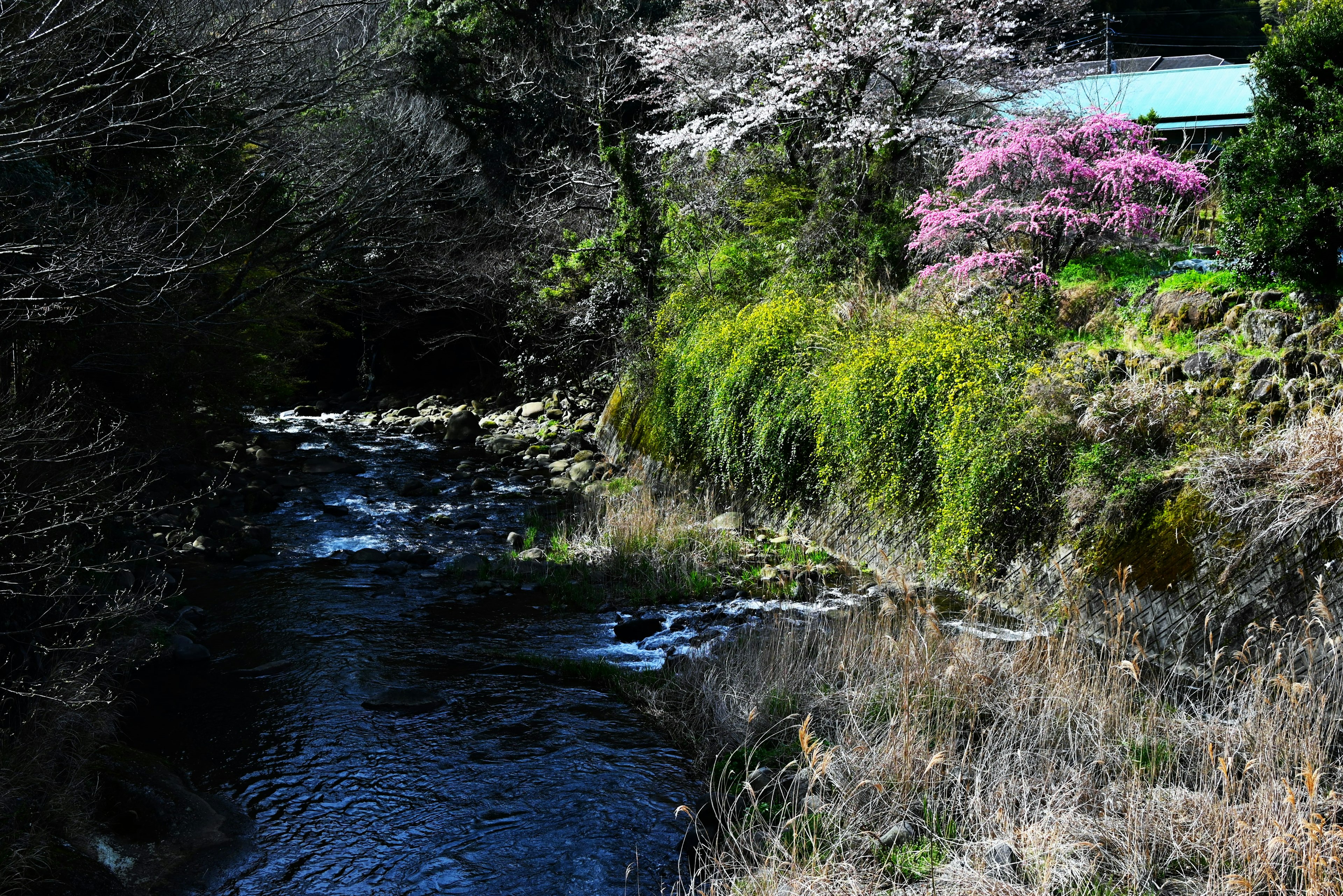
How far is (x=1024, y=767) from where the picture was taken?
5.01m

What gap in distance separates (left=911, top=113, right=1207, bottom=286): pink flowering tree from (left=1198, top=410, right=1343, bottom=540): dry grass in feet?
12.7

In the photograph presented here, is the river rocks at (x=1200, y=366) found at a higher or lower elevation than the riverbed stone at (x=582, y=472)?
higher

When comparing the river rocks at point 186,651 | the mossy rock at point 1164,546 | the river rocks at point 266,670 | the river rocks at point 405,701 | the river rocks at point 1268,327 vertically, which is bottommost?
the river rocks at point 405,701

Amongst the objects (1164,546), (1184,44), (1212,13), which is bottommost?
(1164,546)

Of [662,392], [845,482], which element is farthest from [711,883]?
[662,392]

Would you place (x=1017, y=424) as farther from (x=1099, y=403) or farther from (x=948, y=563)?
(x=948, y=563)

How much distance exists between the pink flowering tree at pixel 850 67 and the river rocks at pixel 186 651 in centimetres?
996

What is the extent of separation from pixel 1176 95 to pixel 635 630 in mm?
19337

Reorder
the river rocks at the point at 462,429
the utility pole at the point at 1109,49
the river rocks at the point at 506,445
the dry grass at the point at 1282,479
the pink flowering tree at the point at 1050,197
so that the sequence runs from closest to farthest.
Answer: the dry grass at the point at 1282,479
the pink flowering tree at the point at 1050,197
the river rocks at the point at 506,445
the river rocks at the point at 462,429
the utility pole at the point at 1109,49

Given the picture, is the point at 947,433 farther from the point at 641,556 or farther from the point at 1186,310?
the point at 641,556

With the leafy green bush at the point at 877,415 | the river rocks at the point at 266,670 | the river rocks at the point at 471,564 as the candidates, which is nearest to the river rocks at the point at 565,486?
the leafy green bush at the point at 877,415

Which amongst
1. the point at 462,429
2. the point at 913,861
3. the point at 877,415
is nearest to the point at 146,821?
the point at 913,861

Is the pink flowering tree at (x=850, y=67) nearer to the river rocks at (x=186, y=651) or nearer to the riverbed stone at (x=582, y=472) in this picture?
the riverbed stone at (x=582, y=472)

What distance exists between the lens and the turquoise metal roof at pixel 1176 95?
18906 mm
